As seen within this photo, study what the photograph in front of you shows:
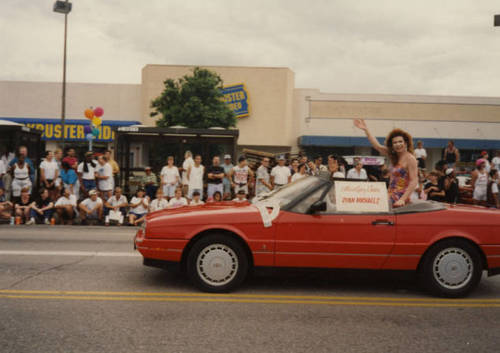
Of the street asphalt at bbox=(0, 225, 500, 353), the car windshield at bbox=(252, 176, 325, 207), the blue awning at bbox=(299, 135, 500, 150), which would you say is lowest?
the street asphalt at bbox=(0, 225, 500, 353)

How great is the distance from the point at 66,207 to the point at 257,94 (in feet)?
95.4

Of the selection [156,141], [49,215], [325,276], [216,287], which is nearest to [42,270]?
[216,287]

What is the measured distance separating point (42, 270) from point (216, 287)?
8.68ft

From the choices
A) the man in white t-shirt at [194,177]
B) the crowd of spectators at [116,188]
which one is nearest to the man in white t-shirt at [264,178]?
the crowd of spectators at [116,188]

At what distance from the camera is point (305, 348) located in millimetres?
3584

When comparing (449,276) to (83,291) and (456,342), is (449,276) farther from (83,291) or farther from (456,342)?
(83,291)

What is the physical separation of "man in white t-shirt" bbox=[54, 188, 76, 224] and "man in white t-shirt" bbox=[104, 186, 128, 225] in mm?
881

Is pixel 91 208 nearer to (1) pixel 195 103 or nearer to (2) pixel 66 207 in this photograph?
(2) pixel 66 207

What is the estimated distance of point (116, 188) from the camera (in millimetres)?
12852

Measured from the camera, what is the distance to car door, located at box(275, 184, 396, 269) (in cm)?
506

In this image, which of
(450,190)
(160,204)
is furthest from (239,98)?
(450,190)

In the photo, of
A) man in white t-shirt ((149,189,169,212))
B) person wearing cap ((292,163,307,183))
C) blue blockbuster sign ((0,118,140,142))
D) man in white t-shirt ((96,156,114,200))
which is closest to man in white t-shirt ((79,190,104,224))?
man in white t-shirt ((96,156,114,200))

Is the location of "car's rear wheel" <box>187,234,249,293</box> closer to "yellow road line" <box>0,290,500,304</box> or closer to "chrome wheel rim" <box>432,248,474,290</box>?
"yellow road line" <box>0,290,500,304</box>

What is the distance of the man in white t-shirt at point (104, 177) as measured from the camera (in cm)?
1280
